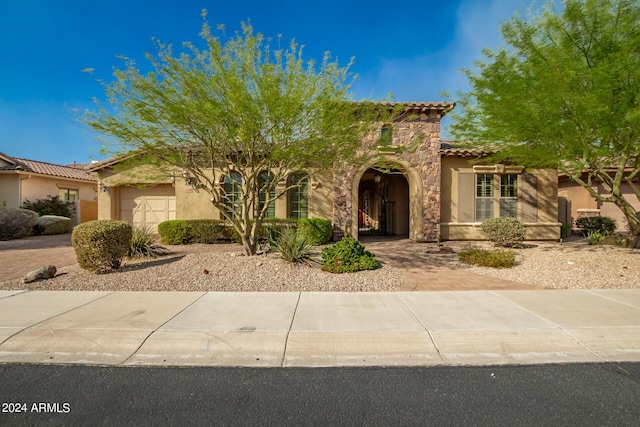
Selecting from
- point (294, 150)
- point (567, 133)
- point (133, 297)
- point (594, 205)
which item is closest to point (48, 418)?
point (133, 297)

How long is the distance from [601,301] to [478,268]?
9.92 ft

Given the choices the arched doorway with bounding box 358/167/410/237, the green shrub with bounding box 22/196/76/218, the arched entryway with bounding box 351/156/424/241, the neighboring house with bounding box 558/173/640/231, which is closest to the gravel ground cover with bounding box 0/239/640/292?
the arched entryway with bounding box 351/156/424/241

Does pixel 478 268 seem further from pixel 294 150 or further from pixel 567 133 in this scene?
pixel 294 150

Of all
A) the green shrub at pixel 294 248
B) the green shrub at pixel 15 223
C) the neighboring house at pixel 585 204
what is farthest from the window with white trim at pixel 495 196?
the green shrub at pixel 15 223

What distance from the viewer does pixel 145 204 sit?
15422 mm

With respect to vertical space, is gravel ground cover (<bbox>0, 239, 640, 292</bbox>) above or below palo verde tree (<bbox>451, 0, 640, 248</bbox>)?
below

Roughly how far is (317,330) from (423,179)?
1100 cm

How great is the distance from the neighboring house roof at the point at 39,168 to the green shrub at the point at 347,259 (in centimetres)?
1893

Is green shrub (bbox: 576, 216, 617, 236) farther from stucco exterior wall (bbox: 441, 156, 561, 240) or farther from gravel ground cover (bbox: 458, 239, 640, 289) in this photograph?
gravel ground cover (bbox: 458, 239, 640, 289)

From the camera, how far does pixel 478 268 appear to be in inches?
331

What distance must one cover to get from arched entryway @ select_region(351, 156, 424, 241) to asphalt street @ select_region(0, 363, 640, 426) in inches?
269

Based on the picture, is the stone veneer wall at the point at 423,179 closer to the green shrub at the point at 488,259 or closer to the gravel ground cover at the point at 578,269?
the gravel ground cover at the point at 578,269

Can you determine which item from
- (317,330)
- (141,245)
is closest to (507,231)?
(317,330)

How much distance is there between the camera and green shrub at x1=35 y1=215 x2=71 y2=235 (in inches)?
652
